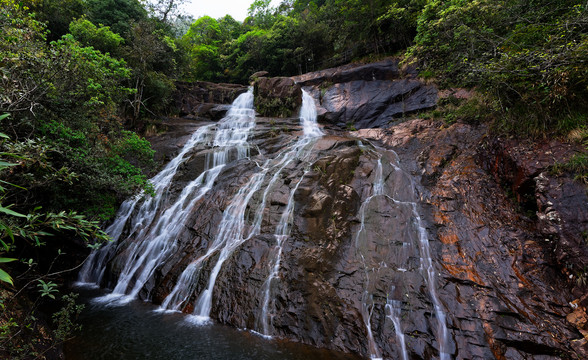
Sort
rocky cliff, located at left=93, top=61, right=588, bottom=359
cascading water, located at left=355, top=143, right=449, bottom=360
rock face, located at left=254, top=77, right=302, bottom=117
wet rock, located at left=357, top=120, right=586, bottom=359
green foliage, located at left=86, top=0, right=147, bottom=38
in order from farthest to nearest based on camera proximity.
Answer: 1. rock face, located at left=254, top=77, right=302, bottom=117
2. green foliage, located at left=86, top=0, right=147, bottom=38
3. cascading water, located at left=355, top=143, right=449, bottom=360
4. rocky cliff, located at left=93, top=61, right=588, bottom=359
5. wet rock, located at left=357, top=120, right=586, bottom=359

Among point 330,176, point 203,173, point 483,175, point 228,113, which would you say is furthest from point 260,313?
point 228,113

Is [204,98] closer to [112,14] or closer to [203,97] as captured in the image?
[203,97]

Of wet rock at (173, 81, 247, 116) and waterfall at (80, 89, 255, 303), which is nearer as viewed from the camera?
waterfall at (80, 89, 255, 303)

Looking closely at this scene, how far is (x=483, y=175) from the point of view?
779cm

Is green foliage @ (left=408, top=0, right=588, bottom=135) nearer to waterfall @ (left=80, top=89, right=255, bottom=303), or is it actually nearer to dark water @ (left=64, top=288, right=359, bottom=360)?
dark water @ (left=64, top=288, right=359, bottom=360)

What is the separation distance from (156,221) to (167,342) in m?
4.83

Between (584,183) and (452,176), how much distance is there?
2938 millimetres

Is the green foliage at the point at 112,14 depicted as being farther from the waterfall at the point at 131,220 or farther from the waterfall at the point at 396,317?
the waterfall at the point at 396,317

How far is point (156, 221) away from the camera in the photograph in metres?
8.97

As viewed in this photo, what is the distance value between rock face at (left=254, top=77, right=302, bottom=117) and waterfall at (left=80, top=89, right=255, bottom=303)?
184 inches

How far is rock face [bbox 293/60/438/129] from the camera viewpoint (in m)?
14.1

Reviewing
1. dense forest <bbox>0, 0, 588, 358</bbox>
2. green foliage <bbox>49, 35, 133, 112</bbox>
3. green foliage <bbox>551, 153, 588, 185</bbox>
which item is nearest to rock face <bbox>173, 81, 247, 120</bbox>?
dense forest <bbox>0, 0, 588, 358</bbox>

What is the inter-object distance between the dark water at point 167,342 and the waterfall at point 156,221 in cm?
139

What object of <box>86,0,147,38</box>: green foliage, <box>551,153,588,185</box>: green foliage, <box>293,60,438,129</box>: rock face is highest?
<box>86,0,147,38</box>: green foliage
